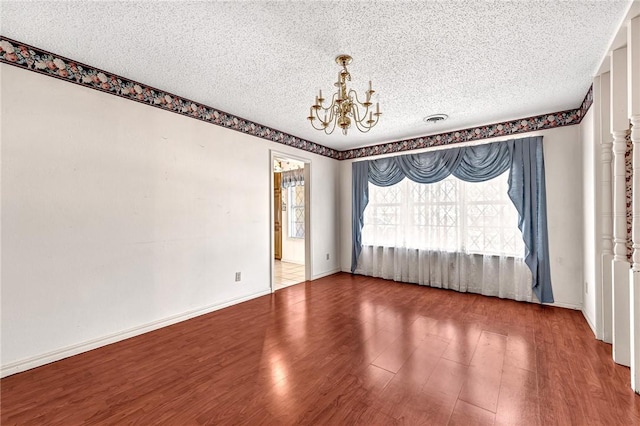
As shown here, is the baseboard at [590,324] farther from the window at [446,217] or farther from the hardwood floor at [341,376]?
the window at [446,217]

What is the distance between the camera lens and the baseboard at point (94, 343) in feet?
7.04

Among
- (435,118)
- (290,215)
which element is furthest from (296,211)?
(435,118)

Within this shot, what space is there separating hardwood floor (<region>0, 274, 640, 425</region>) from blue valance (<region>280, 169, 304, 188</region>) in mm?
4143

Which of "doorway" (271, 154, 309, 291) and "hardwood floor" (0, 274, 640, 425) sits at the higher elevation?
"doorway" (271, 154, 309, 291)

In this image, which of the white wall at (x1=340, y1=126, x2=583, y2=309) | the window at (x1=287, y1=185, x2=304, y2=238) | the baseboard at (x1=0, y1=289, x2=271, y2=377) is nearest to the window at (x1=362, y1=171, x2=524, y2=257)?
Answer: the white wall at (x1=340, y1=126, x2=583, y2=309)

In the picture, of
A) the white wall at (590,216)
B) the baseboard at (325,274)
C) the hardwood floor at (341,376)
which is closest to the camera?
the hardwood floor at (341,376)

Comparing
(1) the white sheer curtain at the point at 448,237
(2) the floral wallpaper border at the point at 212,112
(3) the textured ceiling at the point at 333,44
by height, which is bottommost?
(1) the white sheer curtain at the point at 448,237

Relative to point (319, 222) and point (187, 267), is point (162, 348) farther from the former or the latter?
point (319, 222)

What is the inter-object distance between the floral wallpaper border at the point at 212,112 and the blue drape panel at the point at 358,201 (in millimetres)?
332

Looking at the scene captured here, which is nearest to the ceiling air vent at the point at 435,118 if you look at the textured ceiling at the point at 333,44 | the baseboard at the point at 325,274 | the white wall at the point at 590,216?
the textured ceiling at the point at 333,44

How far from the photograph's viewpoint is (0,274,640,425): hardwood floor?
170 cm

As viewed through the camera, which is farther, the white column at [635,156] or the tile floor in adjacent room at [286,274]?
the tile floor in adjacent room at [286,274]

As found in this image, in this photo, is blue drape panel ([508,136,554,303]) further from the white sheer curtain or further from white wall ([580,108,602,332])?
white wall ([580,108,602,332])

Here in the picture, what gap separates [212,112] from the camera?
3.54 meters
